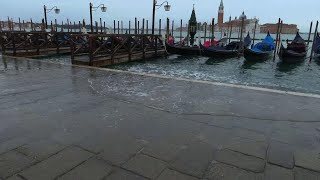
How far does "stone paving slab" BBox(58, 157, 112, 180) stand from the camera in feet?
8.49

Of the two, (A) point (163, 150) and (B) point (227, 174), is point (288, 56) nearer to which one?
(A) point (163, 150)

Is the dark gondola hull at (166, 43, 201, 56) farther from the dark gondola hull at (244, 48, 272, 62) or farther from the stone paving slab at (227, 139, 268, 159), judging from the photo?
the stone paving slab at (227, 139, 268, 159)

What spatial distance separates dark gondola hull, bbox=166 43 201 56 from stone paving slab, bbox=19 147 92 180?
1789 centimetres

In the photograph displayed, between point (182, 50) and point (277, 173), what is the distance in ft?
62.1

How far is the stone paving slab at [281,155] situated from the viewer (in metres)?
2.93

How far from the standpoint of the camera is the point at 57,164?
282 cm

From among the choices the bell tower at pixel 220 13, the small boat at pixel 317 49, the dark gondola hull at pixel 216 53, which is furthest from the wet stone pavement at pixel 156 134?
the bell tower at pixel 220 13

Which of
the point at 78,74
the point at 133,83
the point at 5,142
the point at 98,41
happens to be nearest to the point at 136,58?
the point at 98,41

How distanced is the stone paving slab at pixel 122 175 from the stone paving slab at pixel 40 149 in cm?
86

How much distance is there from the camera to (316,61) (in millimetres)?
19656

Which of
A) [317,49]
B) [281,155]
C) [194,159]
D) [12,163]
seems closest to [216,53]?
[317,49]

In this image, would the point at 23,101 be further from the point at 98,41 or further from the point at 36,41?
the point at 36,41

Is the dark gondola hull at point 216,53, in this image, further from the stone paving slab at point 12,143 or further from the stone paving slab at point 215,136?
the stone paving slab at point 12,143

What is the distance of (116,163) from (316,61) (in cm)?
2079
